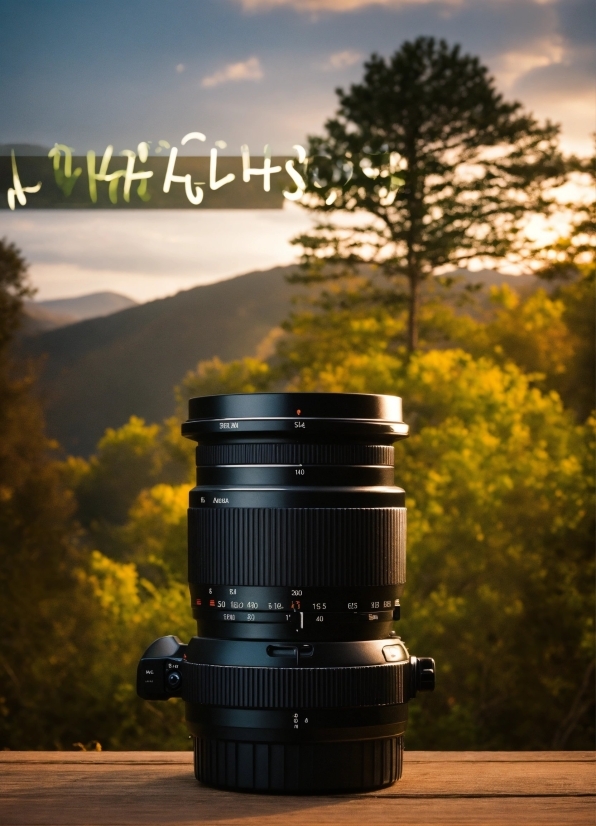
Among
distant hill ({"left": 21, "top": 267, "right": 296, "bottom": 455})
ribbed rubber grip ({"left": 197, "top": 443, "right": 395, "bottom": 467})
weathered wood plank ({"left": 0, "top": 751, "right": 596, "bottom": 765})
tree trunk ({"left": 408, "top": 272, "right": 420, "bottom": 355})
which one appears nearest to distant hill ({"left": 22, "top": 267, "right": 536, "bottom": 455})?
distant hill ({"left": 21, "top": 267, "right": 296, "bottom": 455})

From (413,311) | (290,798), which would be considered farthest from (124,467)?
(290,798)

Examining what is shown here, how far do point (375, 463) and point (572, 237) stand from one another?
3001 millimetres

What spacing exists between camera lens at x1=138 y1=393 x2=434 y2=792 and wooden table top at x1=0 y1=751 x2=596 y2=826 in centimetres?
4

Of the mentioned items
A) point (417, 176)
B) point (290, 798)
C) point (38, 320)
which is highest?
point (417, 176)

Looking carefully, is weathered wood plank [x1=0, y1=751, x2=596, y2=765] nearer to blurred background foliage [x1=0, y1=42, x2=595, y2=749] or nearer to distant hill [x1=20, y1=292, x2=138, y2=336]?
blurred background foliage [x1=0, y1=42, x2=595, y2=749]

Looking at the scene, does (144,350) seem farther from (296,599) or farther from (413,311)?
(296,599)

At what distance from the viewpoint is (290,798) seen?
2.87 feet

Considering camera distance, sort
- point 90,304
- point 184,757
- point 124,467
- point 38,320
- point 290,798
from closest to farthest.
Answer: point 290,798, point 184,757, point 124,467, point 38,320, point 90,304

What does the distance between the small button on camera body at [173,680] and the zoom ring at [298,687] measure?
0.04 metres

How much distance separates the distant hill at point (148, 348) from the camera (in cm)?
374

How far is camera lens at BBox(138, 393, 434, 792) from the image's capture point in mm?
887

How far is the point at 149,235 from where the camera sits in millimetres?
3816

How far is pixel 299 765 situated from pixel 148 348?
10.1 feet

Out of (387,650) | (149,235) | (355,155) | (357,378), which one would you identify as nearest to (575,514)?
(357,378)
